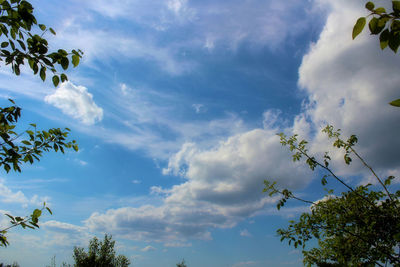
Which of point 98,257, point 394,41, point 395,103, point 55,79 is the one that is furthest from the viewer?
point 98,257

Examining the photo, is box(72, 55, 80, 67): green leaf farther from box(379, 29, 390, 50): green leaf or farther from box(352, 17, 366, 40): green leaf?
box(379, 29, 390, 50): green leaf

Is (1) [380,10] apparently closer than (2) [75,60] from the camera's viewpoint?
Yes

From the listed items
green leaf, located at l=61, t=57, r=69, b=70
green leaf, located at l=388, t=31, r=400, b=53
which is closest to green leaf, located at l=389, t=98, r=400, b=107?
green leaf, located at l=388, t=31, r=400, b=53

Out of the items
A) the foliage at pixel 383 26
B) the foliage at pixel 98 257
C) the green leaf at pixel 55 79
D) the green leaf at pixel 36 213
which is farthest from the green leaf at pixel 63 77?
the foliage at pixel 98 257

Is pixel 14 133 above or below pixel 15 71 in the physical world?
below

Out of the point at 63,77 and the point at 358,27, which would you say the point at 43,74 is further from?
the point at 358,27

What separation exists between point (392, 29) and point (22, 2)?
382 cm

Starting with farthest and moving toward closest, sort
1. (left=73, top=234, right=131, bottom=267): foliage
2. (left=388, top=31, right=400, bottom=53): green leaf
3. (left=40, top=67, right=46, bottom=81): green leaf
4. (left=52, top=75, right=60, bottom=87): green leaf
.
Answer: (left=73, top=234, right=131, bottom=267): foliage
(left=52, top=75, right=60, bottom=87): green leaf
(left=40, top=67, right=46, bottom=81): green leaf
(left=388, top=31, right=400, bottom=53): green leaf

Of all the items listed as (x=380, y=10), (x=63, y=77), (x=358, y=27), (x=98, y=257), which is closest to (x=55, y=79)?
(x=63, y=77)

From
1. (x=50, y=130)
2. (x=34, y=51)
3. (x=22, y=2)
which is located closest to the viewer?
(x=22, y=2)

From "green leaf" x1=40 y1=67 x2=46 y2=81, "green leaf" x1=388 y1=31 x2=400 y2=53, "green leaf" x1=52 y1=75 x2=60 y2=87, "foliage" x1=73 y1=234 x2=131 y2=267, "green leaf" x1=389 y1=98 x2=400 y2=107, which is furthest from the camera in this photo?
"foliage" x1=73 y1=234 x2=131 y2=267

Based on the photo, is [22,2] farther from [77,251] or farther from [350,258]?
Answer: [77,251]

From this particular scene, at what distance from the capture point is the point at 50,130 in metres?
4.45

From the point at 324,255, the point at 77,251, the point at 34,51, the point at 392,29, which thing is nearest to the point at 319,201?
the point at 324,255
